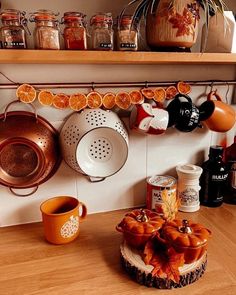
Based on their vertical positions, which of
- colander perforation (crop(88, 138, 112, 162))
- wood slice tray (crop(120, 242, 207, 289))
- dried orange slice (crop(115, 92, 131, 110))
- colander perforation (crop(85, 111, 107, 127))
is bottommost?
wood slice tray (crop(120, 242, 207, 289))

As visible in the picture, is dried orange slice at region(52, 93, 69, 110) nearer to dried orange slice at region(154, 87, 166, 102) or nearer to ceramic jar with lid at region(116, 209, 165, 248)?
dried orange slice at region(154, 87, 166, 102)

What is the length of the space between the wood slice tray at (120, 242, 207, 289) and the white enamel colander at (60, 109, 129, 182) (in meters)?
0.31

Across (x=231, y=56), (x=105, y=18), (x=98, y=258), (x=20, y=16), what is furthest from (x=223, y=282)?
(x=20, y=16)

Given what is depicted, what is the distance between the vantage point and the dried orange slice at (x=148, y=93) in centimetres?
97

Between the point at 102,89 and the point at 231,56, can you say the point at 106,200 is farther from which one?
the point at 231,56

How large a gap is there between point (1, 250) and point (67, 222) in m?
0.23

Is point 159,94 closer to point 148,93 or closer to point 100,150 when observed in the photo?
point 148,93

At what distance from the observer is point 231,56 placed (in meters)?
0.86

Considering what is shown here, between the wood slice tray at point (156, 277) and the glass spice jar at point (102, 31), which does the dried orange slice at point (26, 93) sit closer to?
the glass spice jar at point (102, 31)

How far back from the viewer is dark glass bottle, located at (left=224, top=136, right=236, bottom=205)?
1.12 metres

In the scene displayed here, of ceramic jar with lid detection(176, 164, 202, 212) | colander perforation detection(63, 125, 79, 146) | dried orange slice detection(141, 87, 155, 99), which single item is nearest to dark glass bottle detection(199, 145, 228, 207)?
ceramic jar with lid detection(176, 164, 202, 212)

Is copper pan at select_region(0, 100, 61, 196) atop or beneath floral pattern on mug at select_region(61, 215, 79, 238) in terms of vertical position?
atop

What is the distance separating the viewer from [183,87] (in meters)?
1.03

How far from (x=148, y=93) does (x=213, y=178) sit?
0.43 m
